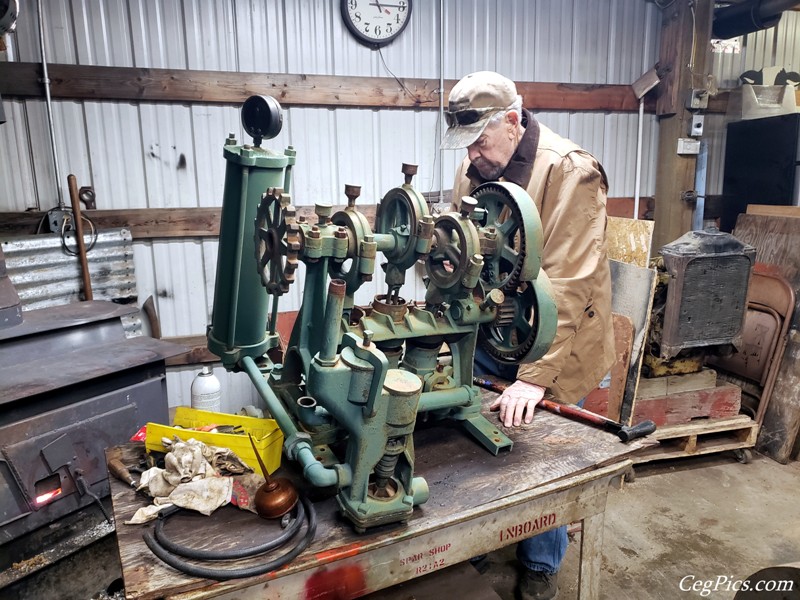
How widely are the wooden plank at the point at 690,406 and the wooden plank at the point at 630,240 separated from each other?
772 mm

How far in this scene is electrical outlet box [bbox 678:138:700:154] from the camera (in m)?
3.92

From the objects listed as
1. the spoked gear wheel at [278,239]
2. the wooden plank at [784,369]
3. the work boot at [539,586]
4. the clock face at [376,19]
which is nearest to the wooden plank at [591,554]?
the work boot at [539,586]

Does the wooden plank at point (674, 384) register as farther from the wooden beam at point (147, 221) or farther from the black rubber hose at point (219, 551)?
the black rubber hose at point (219, 551)

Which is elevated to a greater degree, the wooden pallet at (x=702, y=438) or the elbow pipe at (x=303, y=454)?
the elbow pipe at (x=303, y=454)

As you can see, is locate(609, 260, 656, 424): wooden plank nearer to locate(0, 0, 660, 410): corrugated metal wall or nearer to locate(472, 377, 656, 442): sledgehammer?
locate(0, 0, 660, 410): corrugated metal wall

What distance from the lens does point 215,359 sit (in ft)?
10.8

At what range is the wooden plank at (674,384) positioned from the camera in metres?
3.01

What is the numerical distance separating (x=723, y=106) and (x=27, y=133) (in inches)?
181

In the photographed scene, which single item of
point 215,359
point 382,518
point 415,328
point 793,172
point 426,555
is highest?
point 793,172

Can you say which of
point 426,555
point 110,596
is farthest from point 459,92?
point 110,596

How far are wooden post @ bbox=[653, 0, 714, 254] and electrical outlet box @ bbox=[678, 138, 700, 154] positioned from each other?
28mm

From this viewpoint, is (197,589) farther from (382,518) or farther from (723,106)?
(723,106)

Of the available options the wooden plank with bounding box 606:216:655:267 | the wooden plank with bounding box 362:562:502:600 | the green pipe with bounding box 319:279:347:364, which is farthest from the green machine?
the wooden plank with bounding box 606:216:655:267

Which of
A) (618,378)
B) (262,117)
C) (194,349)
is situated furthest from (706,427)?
(194,349)
